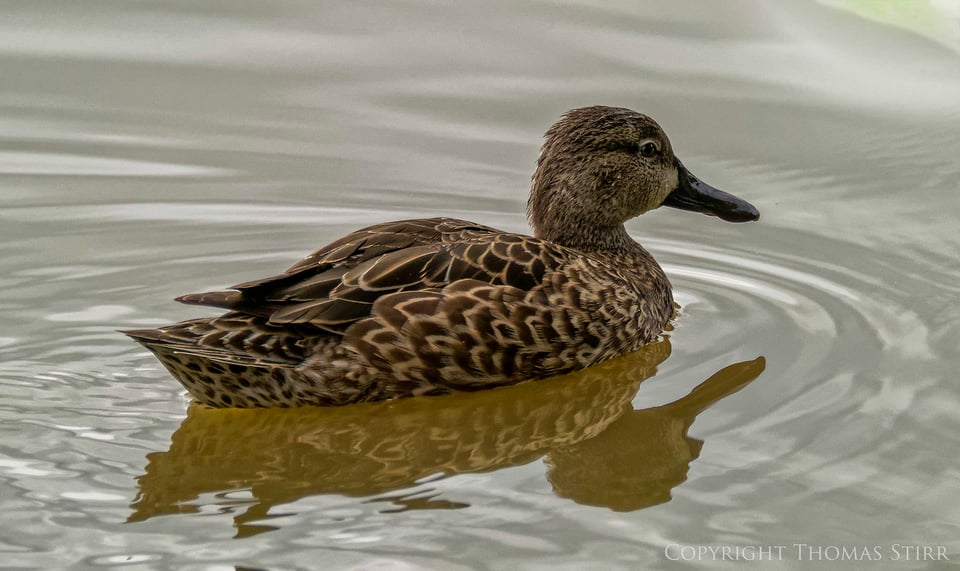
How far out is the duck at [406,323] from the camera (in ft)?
23.1

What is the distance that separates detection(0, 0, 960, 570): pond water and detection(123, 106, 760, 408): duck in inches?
6.5

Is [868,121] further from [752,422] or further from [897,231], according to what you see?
[752,422]

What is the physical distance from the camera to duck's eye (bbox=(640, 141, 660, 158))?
8.69 meters

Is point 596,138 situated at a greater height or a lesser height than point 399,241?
greater

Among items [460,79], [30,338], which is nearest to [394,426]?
[30,338]

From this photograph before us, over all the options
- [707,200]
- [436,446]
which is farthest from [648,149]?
[436,446]

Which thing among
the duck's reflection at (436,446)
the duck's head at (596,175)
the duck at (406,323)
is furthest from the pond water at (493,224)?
the duck's head at (596,175)

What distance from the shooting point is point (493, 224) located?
981 centimetres

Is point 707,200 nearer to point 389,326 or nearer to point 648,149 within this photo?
point 648,149

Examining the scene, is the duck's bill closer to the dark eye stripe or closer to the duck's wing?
the dark eye stripe

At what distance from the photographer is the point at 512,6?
12711 mm

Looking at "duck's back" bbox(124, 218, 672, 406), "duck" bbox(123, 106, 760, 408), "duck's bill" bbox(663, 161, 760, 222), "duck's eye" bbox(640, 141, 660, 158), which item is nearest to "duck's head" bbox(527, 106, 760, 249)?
"duck's eye" bbox(640, 141, 660, 158)

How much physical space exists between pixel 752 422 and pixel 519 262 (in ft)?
4.90

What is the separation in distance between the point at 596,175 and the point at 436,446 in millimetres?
2517
